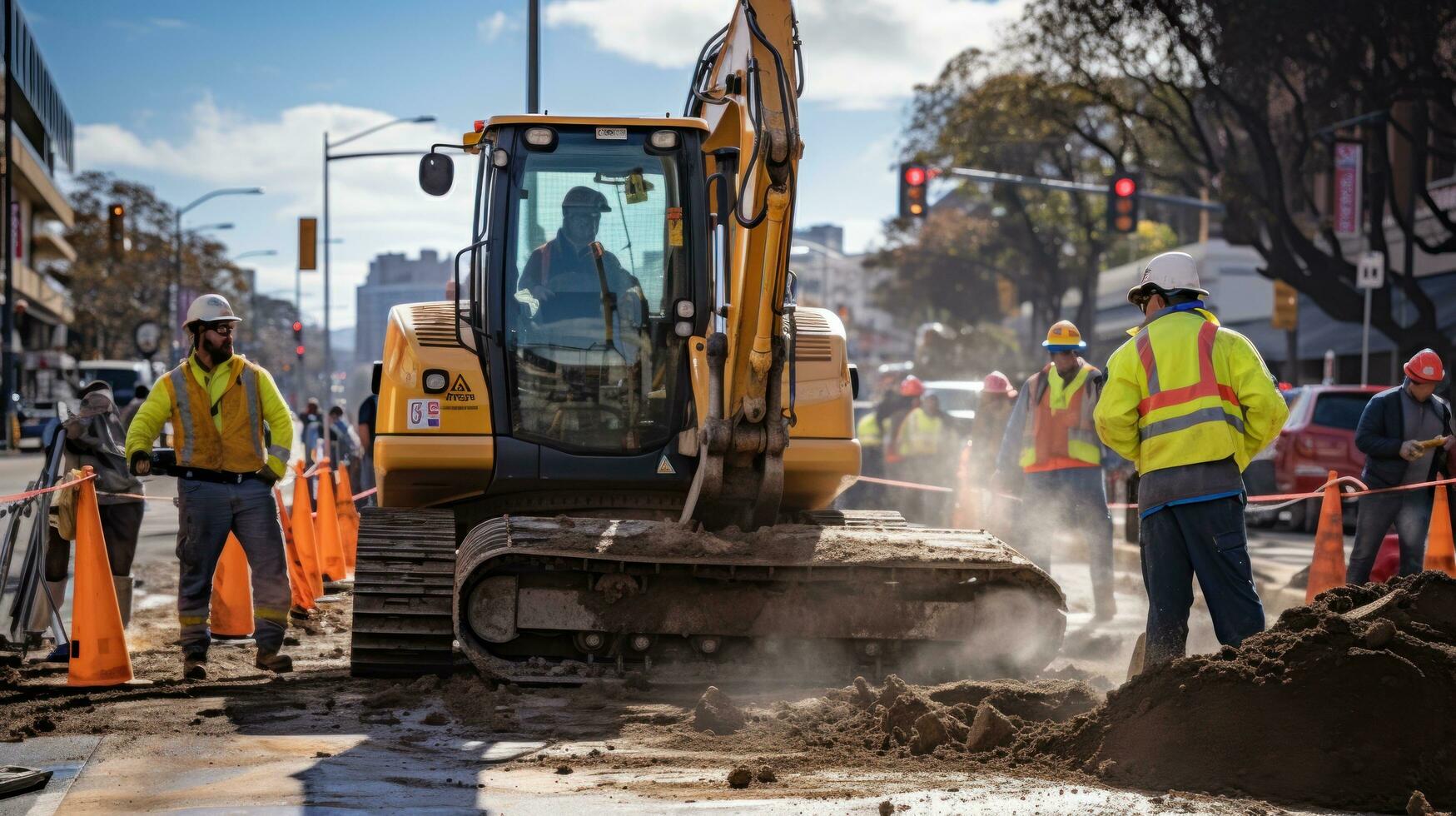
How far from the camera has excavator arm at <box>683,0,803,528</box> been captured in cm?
737

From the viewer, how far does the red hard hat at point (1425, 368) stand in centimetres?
1116

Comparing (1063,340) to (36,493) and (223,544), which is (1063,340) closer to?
(223,544)

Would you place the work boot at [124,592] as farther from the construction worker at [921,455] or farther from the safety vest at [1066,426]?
the construction worker at [921,455]

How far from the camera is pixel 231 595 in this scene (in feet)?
33.0

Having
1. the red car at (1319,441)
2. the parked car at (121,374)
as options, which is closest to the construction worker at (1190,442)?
the red car at (1319,441)

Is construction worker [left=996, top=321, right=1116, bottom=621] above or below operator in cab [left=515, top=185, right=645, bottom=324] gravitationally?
below

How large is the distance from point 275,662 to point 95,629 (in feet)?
3.00

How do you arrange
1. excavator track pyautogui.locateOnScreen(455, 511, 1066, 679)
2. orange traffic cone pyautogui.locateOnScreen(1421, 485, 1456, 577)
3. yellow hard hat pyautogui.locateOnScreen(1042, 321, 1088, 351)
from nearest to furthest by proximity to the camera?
1. excavator track pyautogui.locateOnScreen(455, 511, 1066, 679)
2. orange traffic cone pyautogui.locateOnScreen(1421, 485, 1456, 577)
3. yellow hard hat pyautogui.locateOnScreen(1042, 321, 1088, 351)

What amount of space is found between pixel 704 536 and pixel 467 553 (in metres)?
1.11

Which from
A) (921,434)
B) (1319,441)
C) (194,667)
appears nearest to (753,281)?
(194,667)

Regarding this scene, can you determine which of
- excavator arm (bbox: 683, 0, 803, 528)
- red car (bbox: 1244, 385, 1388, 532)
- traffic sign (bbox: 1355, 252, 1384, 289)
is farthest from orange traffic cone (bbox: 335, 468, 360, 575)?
traffic sign (bbox: 1355, 252, 1384, 289)

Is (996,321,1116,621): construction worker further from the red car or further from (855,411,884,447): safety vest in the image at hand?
the red car

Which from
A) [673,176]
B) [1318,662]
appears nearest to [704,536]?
[673,176]

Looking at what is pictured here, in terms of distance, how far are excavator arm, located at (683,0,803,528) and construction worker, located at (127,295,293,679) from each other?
2.27 m
